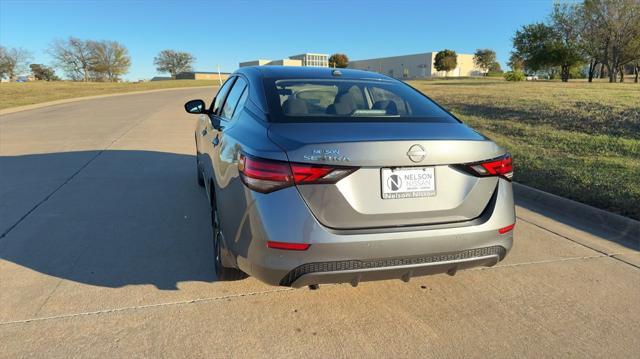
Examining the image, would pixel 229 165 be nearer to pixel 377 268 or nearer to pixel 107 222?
pixel 377 268

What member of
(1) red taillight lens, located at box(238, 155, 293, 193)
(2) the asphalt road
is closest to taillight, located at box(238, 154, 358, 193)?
(1) red taillight lens, located at box(238, 155, 293, 193)

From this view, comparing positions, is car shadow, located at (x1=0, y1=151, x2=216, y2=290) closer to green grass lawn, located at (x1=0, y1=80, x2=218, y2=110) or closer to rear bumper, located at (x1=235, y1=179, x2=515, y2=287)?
rear bumper, located at (x1=235, y1=179, x2=515, y2=287)

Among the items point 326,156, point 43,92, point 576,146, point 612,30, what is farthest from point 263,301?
point 612,30

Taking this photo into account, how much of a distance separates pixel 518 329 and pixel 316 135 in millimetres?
1771

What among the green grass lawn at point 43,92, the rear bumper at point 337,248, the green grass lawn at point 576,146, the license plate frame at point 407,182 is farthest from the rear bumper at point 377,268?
the green grass lawn at point 43,92

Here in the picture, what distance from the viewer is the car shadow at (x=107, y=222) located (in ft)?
12.1

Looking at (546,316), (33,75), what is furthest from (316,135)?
(33,75)

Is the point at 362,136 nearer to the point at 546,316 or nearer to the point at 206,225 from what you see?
the point at 546,316

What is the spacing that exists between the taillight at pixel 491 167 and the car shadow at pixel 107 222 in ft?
6.78

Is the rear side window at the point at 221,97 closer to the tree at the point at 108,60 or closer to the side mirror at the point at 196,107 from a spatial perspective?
the side mirror at the point at 196,107

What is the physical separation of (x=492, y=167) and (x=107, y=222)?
3839 millimetres

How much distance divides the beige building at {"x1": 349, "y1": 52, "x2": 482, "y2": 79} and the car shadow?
105 m

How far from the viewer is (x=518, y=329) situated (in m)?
2.90

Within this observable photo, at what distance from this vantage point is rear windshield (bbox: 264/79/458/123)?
2.92 metres
